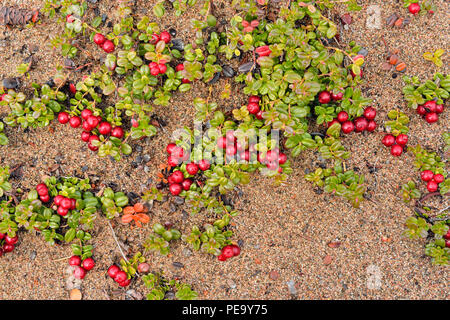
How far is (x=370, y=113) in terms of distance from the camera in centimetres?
357

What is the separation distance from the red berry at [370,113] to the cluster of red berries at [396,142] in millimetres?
225

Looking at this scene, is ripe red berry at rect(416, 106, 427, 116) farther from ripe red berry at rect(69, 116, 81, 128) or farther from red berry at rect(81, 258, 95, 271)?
red berry at rect(81, 258, 95, 271)

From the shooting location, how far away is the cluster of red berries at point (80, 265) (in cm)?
354

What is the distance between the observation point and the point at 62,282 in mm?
3623

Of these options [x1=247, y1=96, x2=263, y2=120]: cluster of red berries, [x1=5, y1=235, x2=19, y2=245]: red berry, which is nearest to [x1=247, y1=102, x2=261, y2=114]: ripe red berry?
[x1=247, y1=96, x2=263, y2=120]: cluster of red berries

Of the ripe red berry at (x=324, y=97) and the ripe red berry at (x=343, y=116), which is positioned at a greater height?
the ripe red berry at (x=324, y=97)

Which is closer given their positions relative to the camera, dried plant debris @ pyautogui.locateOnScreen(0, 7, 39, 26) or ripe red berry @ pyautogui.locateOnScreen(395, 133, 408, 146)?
ripe red berry @ pyautogui.locateOnScreen(395, 133, 408, 146)

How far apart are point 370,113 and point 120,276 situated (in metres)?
2.65

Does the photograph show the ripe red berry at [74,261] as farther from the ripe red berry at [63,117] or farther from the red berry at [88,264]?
the ripe red berry at [63,117]

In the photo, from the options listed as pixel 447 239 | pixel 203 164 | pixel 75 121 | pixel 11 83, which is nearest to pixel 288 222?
pixel 203 164

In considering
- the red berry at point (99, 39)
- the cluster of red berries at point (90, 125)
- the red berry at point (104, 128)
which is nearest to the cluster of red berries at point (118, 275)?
the cluster of red berries at point (90, 125)

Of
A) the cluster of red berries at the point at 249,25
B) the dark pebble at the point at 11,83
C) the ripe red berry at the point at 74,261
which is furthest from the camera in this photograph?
the dark pebble at the point at 11,83

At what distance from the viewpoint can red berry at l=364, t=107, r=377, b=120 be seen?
11.7 feet

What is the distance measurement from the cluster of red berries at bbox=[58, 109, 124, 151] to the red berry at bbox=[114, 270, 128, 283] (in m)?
1.13
